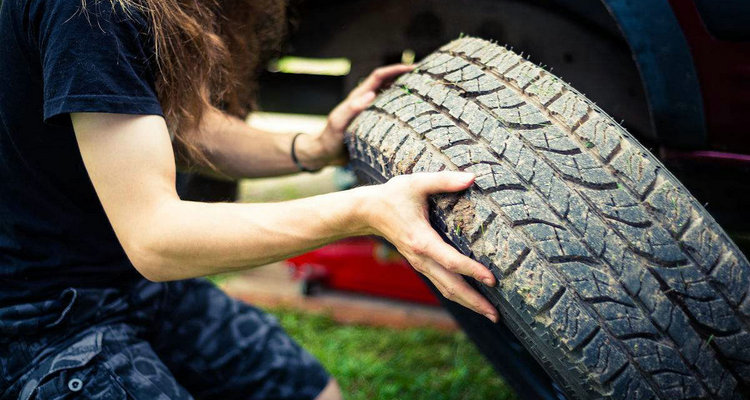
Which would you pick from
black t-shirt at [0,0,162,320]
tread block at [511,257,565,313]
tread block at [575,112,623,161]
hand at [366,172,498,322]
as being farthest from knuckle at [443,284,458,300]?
black t-shirt at [0,0,162,320]

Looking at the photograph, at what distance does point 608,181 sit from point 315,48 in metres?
1.13

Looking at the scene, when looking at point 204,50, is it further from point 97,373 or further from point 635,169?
point 635,169

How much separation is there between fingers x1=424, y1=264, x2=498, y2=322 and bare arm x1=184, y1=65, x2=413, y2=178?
0.65 metres

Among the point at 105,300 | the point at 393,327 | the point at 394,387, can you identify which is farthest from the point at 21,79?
the point at 393,327

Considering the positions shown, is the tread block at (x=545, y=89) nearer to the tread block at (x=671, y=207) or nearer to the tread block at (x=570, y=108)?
the tread block at (x=570, y=108)

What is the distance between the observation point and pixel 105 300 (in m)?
1.52

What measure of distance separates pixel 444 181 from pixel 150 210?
1.59 feet

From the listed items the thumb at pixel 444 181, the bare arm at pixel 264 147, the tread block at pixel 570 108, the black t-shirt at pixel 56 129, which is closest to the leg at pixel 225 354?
the black t-shirt at pixel 56 129

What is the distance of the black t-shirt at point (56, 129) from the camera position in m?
1.18

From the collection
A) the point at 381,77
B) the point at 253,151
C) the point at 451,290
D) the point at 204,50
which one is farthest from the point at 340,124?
the point at 451,290

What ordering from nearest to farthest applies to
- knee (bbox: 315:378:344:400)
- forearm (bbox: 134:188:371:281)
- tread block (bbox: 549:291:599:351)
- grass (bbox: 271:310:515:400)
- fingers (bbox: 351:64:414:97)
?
tread block (bbox: 549:291:599:351)
forearm (bbox: 134:188:371:281)
fingers (bbox: 351:64:414:97)
knee (bbox: 315:378:344:400)
grass (bbox: 271:310:515:400)

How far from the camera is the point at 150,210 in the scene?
1223mm

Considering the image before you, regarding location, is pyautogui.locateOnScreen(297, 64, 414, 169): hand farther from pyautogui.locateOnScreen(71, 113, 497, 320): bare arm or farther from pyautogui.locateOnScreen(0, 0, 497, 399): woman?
pyautogui.locateOnScreen(71, 113, 497, 320): bare arm

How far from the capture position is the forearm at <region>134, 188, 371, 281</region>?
1212mm
